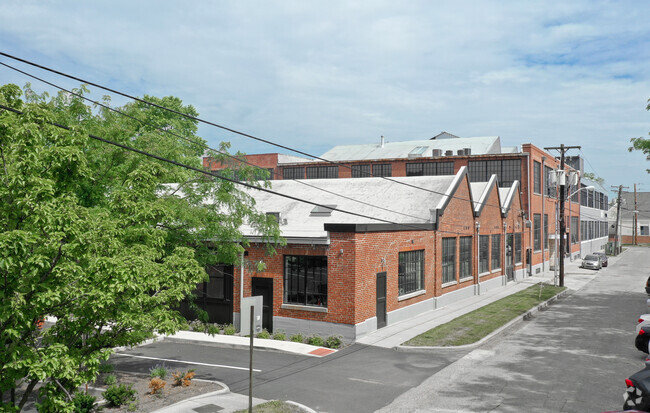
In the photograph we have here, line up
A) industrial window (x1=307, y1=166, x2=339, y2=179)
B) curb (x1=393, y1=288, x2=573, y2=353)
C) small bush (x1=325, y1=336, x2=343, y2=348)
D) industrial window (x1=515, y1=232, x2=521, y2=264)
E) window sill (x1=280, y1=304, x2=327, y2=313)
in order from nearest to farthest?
curb (x1=393, y1=288, x2=573, y2=353) → small bush (x1=325, y1=336, x2=343, y2=348) → window sill (x1=280, y1=304, x2=327, y2=313) → industrial window (x1=515, y1=232, x2=521, y2=264) → industrial window (x1=307, y1=166, x2=339, y2=179)

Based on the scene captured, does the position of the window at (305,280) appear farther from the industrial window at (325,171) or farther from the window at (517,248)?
the industrial window at (325,171)

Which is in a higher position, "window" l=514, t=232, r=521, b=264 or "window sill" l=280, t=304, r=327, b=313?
"window" l=514, t=232, r=521, b=264

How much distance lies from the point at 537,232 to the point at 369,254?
36.2 m

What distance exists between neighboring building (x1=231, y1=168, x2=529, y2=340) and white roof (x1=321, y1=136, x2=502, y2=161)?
86.0 ft

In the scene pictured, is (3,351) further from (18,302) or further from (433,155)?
(433,155)

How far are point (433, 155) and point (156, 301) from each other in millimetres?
52670

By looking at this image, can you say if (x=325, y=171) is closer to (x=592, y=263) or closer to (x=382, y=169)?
(x=382, y=169)

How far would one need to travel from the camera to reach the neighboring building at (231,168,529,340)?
861 inches

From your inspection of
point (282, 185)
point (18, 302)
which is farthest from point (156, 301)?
point (282, 185)

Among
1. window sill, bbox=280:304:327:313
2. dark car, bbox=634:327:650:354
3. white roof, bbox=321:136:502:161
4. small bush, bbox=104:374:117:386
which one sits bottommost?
small bush, bbox=104:374:117:386

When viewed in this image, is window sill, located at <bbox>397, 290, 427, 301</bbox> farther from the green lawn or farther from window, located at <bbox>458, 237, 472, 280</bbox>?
window, located at <bbox>458, 237, 472, 280</bbox>

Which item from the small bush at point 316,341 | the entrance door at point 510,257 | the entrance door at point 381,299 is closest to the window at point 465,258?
the entrance door at point 510,257

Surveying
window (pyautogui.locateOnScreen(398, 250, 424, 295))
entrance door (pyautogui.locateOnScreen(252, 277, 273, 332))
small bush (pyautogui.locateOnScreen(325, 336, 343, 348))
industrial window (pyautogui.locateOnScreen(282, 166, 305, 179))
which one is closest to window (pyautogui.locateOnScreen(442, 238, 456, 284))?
window (pyautogui.locateOnScreen(398, 250, 424, 295))

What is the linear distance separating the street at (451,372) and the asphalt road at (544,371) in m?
0.03
